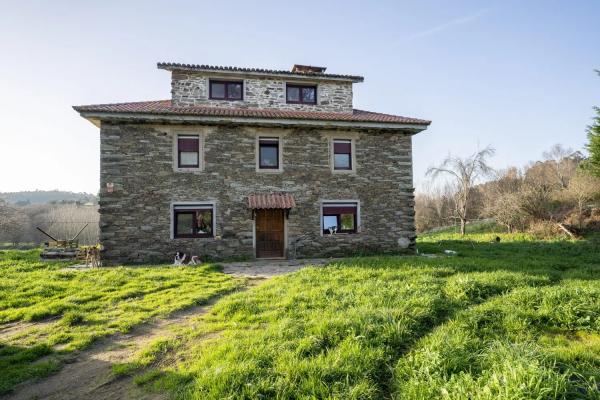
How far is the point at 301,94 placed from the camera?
14438 mm

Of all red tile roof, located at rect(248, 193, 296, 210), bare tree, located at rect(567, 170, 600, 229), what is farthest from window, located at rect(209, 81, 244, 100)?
bare tree, located at rect(567, 170, 600, 229)

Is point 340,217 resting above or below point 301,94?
below

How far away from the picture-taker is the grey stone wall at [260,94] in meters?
13.3

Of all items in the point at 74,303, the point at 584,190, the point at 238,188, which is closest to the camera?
the point at 74,303

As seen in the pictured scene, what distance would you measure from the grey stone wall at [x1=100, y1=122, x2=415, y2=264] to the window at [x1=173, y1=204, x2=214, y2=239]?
10.9 inches

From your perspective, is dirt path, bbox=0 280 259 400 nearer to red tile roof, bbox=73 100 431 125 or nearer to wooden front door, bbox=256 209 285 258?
wooden front door, bbox=256 209 285 258

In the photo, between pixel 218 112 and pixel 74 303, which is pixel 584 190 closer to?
pixel 218 112

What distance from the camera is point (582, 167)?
18828 mm

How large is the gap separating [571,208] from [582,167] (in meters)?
4.97

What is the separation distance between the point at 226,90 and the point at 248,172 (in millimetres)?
4195

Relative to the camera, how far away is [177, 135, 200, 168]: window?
40.1 ft

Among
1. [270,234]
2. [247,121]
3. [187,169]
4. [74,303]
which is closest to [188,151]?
[187,169]

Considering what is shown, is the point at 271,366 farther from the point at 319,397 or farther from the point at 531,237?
the point at 531,237

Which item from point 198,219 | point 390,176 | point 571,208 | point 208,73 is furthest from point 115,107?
point 571,208
